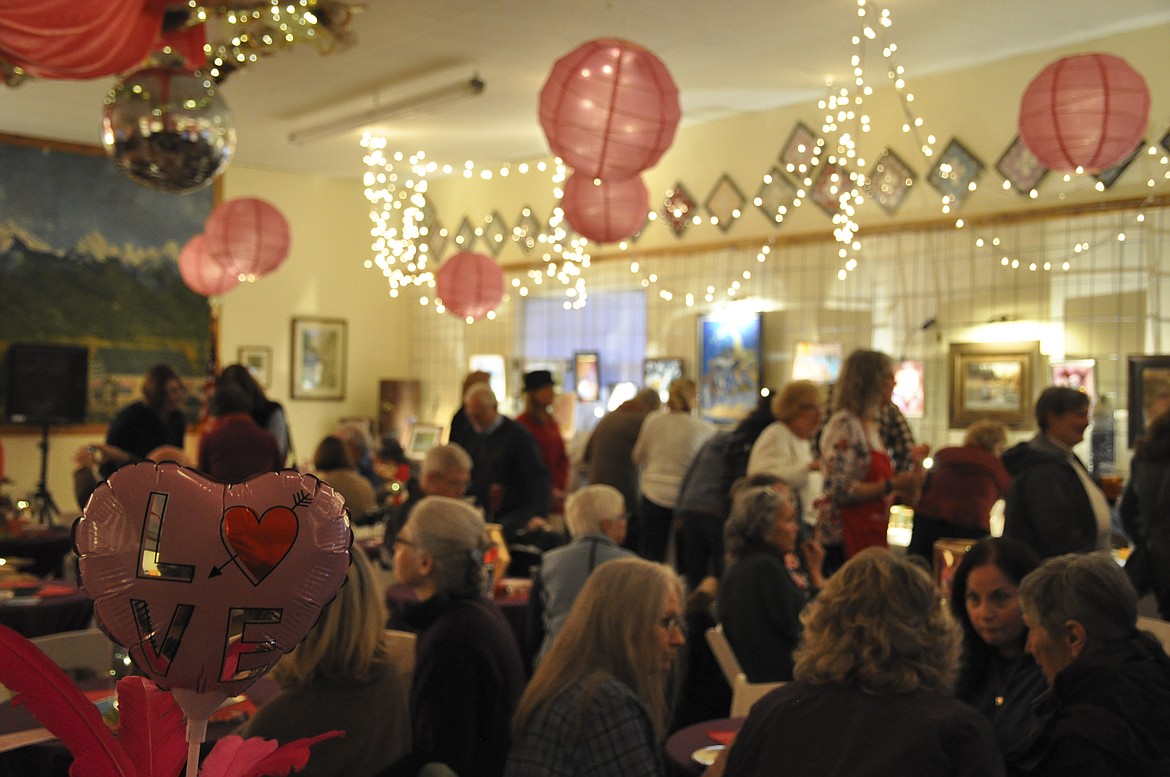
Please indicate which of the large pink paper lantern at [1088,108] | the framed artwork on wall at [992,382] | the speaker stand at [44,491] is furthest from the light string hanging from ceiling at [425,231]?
the large pink paper lantern at [1088,108]

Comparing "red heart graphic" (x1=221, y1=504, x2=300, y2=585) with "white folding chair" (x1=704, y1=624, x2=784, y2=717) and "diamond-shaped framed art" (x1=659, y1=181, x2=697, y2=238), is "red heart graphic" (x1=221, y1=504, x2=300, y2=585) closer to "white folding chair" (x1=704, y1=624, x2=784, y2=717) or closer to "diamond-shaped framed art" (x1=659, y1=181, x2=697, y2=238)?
"white folding chair" (x1=704, y1=624, x2=784, y2=717)

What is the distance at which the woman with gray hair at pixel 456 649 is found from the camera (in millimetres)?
3096

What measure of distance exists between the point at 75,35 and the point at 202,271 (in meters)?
6.13

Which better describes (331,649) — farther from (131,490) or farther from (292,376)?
(292,376)

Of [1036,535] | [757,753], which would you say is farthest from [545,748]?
[1036,535]

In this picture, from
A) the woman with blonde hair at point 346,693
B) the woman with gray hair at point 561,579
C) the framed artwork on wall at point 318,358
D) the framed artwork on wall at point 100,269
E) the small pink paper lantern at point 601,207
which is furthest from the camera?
the framed artwork on wall at point 318,358

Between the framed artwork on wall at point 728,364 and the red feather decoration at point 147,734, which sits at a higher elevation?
the framed artwork on wall at point 728,364

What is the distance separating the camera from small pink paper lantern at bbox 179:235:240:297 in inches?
360

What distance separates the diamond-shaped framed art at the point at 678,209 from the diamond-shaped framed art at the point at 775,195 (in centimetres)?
77

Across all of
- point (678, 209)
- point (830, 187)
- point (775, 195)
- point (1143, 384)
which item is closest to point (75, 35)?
point (1143, 384)

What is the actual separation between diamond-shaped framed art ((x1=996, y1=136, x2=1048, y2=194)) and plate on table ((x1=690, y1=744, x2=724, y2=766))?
5586 millimetres

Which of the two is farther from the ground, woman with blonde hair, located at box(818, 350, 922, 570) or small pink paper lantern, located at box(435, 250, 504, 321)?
small pink paper lantern, located at box(435, 250, 504, 321)

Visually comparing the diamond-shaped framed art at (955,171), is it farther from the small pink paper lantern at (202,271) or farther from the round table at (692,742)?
the round table at (692,742)

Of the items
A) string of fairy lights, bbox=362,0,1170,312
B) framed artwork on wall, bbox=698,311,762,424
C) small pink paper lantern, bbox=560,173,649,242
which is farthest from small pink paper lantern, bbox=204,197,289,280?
framed artwork on wall, bbox=698,311,762,424
